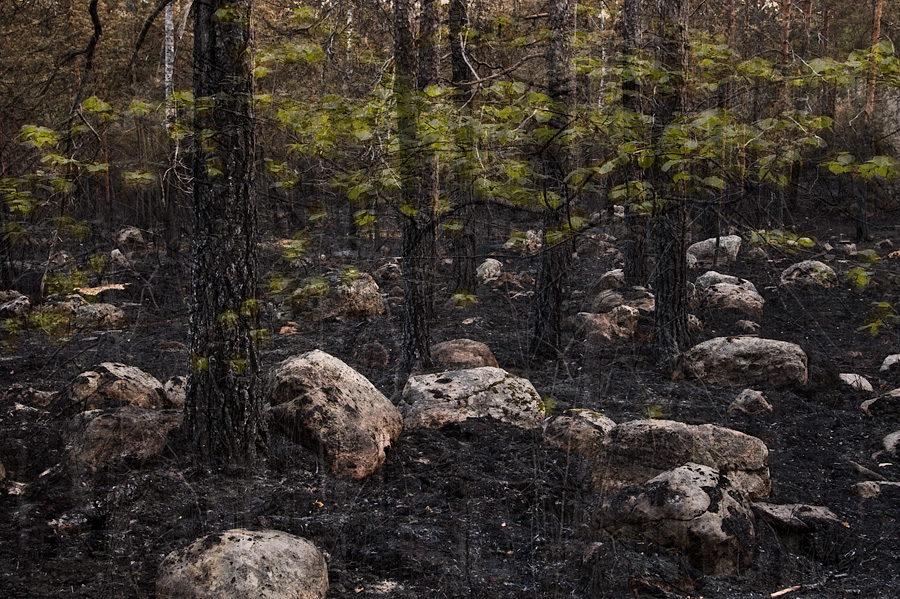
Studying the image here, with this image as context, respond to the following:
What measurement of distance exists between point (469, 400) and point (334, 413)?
61.3 inches

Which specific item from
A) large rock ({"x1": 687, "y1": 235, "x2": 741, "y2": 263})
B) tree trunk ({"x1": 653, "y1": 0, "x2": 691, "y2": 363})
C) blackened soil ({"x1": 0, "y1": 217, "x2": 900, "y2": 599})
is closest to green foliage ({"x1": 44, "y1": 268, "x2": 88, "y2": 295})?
blackened soil ({"x1": 0, "y1": 217, "x2": 900, "y2": 599})

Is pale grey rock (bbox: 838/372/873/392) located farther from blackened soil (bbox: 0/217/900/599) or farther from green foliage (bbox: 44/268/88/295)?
green foliage (bbox: 44/268/88/295)

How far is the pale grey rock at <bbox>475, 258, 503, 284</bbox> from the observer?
51.2ft

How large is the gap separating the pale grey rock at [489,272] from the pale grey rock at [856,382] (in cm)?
833

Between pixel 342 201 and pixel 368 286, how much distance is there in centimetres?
733

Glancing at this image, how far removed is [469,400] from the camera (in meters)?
6.89

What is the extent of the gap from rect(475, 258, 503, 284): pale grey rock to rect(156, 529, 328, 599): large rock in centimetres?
1184

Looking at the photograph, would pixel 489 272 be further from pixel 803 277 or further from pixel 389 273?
pixel 803 277

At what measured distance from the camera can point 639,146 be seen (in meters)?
4.21

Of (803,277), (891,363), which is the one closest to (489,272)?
(803,277)

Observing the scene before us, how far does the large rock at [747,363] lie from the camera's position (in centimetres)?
820

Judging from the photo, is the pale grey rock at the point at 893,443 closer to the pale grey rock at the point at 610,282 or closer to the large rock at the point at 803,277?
the large rock at the point at 803,277

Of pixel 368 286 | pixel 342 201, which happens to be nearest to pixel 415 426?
pixel 342 201

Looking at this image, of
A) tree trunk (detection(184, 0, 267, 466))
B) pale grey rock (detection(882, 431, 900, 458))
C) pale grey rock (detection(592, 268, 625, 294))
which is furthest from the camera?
pale grey rock (detection(592, 268, 625, 294))
